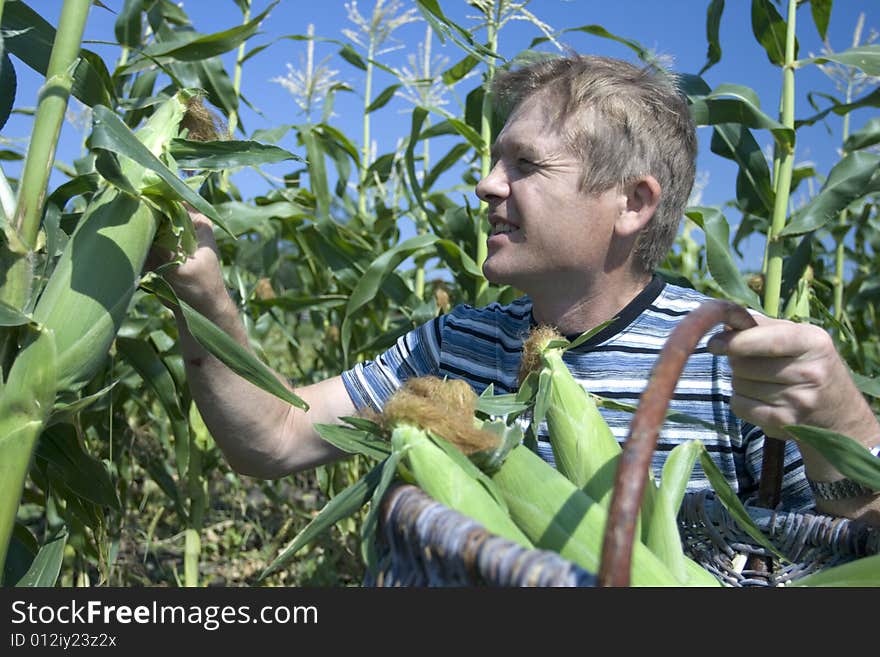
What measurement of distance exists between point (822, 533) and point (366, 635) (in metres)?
0.81

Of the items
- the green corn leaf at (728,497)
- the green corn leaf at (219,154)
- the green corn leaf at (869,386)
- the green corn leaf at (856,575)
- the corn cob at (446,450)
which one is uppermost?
the green corn leaf at (219,154)

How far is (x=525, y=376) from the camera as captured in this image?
48.8 inches

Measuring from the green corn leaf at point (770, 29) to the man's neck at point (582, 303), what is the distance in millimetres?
897

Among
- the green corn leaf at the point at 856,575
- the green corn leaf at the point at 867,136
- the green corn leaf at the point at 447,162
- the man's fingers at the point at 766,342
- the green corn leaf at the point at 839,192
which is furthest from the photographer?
the green corn leaf at the point at 447,162

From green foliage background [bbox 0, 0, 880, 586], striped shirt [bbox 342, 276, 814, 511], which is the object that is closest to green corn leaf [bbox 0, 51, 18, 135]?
green foliage background [bbox 0, 0, 880, 586]

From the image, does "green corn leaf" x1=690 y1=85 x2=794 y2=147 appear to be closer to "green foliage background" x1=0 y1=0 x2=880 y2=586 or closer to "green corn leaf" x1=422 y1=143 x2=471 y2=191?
"green foliage background" x1=0 y1=0 x2=880 y2=586

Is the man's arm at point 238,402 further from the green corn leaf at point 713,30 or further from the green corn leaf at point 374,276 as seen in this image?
the green corn leaf at point 713,30

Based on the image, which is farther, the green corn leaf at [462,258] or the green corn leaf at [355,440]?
the green corn leaf at [462,258]

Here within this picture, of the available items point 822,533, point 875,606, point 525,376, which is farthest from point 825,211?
point 875,606

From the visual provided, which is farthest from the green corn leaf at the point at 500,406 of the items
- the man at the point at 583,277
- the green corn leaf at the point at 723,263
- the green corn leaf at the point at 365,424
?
the green corn leaf at the point at 723,263

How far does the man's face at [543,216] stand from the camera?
5.69 ft

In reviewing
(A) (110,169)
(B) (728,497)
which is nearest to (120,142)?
(A) (110,169)

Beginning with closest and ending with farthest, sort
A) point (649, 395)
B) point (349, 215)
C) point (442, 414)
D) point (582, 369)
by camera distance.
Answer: point (649, 395)
point (442, 414)
point (582, 369)
point (349, 215)

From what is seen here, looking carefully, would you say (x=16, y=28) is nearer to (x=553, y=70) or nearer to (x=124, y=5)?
(x=124, y=5)
